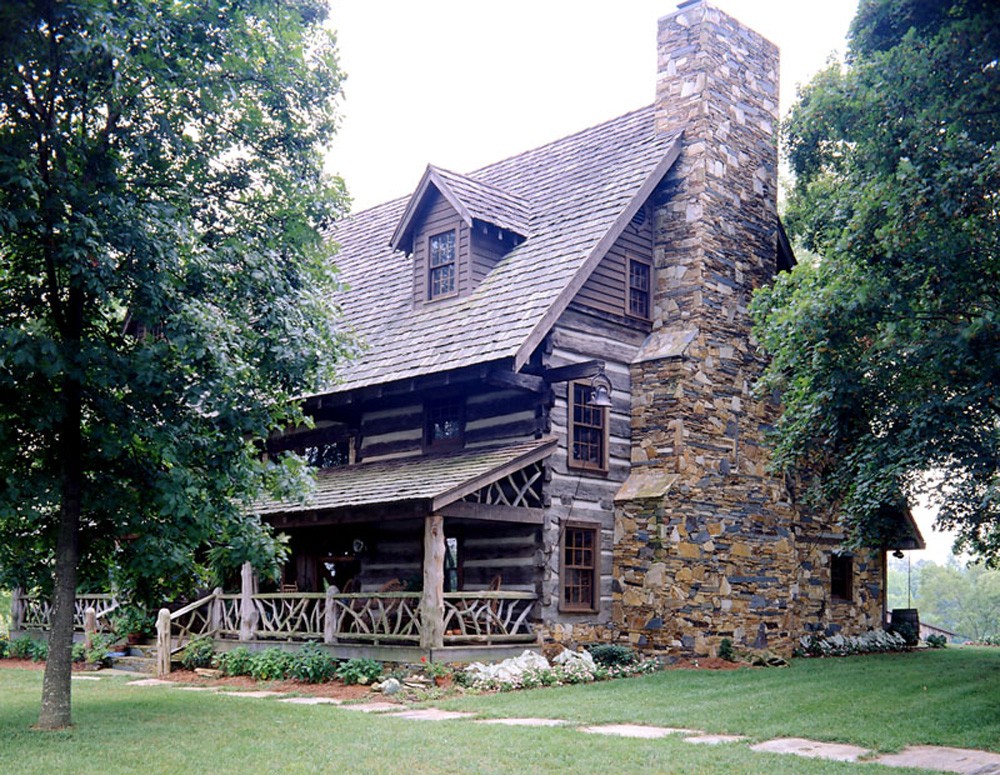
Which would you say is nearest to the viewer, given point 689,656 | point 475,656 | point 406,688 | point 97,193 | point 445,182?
point 97,193

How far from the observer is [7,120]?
12180mm

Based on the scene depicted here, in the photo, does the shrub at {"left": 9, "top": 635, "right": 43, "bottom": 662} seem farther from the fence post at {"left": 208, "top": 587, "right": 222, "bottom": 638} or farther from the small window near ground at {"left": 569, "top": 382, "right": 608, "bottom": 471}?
the small window near ground at {"left": 569, "top": 382, "right": 608, "bottom": 471}

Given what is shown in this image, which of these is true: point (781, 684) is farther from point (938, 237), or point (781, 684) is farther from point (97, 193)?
point (97, 193)

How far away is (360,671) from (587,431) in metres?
6.39

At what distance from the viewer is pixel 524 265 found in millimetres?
20797

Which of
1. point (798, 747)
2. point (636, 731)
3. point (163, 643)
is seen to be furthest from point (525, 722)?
point (163, 643)

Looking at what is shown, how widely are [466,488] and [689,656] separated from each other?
5864 millimetres

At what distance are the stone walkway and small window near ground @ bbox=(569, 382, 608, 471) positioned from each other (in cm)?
676

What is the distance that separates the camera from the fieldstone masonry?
19.9 metres

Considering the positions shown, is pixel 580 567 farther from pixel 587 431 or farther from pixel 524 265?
pixel 524 265

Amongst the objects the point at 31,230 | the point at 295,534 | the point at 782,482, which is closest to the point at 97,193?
the point at 31,230

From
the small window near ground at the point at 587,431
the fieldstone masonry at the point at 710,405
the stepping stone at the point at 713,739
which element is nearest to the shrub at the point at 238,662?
the fieldstone masonry at the point at 710,405

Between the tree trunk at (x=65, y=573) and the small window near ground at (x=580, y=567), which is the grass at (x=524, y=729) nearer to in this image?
the tree trunk at (x=65, y=573)

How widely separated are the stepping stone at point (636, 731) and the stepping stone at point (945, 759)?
2.39 meters
